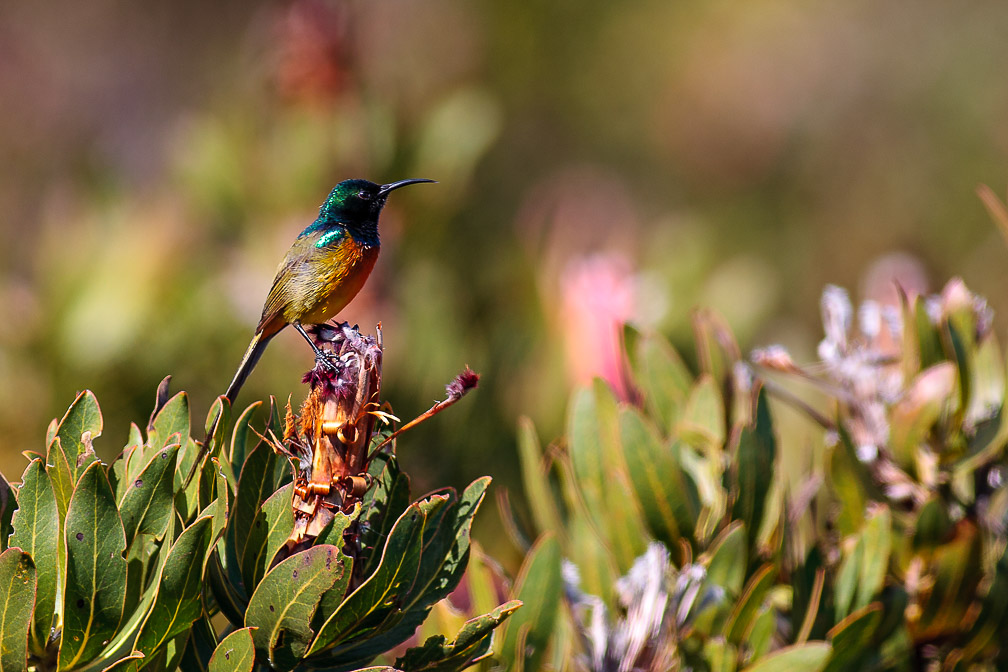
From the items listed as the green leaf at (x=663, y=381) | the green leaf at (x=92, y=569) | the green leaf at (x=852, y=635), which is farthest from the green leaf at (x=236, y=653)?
the green leaf at (x=663, y=381)

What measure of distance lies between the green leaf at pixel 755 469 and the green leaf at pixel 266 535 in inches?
29.2

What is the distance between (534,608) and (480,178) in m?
6.73

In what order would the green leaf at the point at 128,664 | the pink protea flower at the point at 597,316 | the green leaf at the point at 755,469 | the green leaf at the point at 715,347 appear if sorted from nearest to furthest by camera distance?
the green leaf at the point at 128,664, the green leaf at the point at 755,469, the green leaf at the point at 715,347, the pink protea flower at the point at 597,316

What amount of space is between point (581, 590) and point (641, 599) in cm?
16

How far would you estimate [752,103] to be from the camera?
8.37 m

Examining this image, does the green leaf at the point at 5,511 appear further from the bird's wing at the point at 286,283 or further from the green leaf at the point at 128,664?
the bird's wing at the point at 286,283

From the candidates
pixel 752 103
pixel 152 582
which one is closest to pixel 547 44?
pixel 752 103

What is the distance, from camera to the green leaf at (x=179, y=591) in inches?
36.3

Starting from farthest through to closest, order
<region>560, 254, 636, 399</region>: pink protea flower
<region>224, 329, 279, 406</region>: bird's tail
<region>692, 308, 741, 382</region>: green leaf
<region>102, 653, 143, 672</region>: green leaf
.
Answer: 1. <region>560, 254, 636, 399</region>: pink protea flower
2. <region>692, 308, 741, 382</region>: green leaf
3. <region>224, 329, 279, 406</region>: bird's tail
4. <region>102, 653, 143, 672</region>: green leaf

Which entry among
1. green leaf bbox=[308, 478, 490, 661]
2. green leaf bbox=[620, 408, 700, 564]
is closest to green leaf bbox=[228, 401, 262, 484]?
green leaf bbox=[308, 478, 490, 661]

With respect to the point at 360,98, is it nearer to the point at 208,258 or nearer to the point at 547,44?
the point at 208,258

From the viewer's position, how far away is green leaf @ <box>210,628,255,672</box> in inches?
36.5

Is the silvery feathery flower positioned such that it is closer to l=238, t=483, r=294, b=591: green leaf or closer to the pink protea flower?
l=238, t=483, r=294, b=591: green leaf

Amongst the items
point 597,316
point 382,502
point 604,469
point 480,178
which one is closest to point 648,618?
point 604,469
